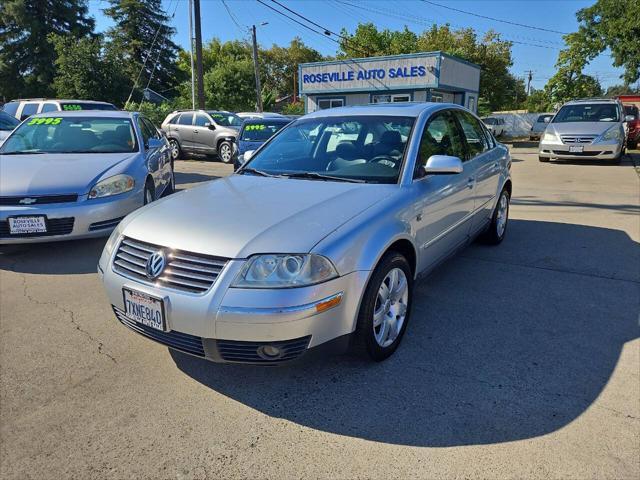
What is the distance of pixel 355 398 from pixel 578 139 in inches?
513

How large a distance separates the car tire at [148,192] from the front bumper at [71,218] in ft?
1.92

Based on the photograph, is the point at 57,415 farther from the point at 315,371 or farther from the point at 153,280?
the point at 315,371

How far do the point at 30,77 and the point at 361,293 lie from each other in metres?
49.7

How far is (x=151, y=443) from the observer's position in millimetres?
2367

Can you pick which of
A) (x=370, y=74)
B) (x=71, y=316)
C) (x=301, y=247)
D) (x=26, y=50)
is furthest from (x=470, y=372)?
(x=26, y=50)

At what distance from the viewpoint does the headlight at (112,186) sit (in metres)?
5.10

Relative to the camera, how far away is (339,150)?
3.86m

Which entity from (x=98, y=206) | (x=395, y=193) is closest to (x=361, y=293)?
(x=395, y=193)

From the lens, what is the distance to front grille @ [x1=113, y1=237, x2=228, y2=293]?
2.48 meters

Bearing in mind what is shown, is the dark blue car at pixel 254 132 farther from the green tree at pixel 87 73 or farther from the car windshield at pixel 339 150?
the green tree at pixel 87 73

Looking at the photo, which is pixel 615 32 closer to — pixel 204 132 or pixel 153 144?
pixel 204 132

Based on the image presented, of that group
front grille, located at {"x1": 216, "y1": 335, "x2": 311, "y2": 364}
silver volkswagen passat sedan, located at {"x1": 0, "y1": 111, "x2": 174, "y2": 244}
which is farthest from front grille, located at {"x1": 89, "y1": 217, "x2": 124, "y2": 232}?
front grille, located at {"x1": 216, "y1": 335, "x2": 311, "y2": 364}

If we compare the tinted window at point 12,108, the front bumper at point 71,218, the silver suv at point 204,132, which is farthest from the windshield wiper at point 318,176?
the tinted window at point 12,108

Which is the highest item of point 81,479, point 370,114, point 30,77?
point 30,77
